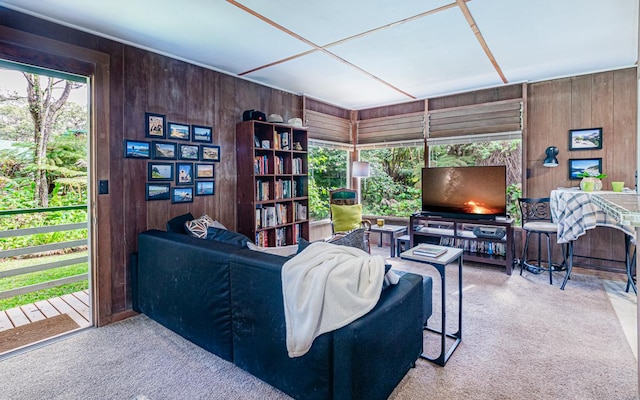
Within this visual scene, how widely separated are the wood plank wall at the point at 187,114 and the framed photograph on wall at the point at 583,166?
7 cm

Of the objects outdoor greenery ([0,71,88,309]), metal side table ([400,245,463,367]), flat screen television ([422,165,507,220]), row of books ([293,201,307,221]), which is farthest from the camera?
row of books ([293,201,307,221])

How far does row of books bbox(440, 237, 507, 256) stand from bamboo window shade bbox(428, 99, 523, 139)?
158 cm

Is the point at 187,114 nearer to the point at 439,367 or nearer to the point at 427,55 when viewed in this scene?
the point at 427,55

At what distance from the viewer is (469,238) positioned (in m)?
4.37

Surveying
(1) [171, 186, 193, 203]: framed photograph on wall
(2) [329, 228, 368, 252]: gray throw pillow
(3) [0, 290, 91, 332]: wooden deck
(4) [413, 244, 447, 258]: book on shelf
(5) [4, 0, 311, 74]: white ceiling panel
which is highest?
(5) [4, 0, 311, 74]: white ceiling panel

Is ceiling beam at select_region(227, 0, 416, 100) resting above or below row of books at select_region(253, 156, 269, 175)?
above

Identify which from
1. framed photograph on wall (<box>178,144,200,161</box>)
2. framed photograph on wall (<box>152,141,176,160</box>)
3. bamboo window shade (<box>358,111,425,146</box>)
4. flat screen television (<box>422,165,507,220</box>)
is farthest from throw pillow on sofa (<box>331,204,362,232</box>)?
framed photograph on wall (<box>152,141,176,160</box>)

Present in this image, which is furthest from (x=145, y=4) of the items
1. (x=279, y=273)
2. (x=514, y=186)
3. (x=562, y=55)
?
(x=514, y=186)

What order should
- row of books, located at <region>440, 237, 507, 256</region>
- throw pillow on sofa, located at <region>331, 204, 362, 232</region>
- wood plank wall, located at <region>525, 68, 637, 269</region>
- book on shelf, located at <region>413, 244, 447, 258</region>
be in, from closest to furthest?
book on shelf, located at <region>413, 244, 447, 258</region>, wood plank wall, located at <region>525, 68, 637, 269</region>, row of books, located at <region>440, 237, 507, 256</region>, throw pillow on sofa, located at <region>331, 204, 362, 232</region>

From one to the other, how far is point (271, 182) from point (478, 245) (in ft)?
9.90

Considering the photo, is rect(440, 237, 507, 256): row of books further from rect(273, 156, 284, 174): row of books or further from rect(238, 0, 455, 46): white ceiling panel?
rect(238, 0, 455, 46): white ceiling panel

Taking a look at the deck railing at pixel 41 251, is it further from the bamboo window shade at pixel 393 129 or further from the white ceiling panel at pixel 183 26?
the bamboo window shade at pixel 393 129

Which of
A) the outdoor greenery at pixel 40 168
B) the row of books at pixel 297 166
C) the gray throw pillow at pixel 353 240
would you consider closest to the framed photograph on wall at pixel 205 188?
the row of books at pixel 297 166

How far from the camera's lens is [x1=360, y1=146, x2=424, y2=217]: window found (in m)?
5.51
